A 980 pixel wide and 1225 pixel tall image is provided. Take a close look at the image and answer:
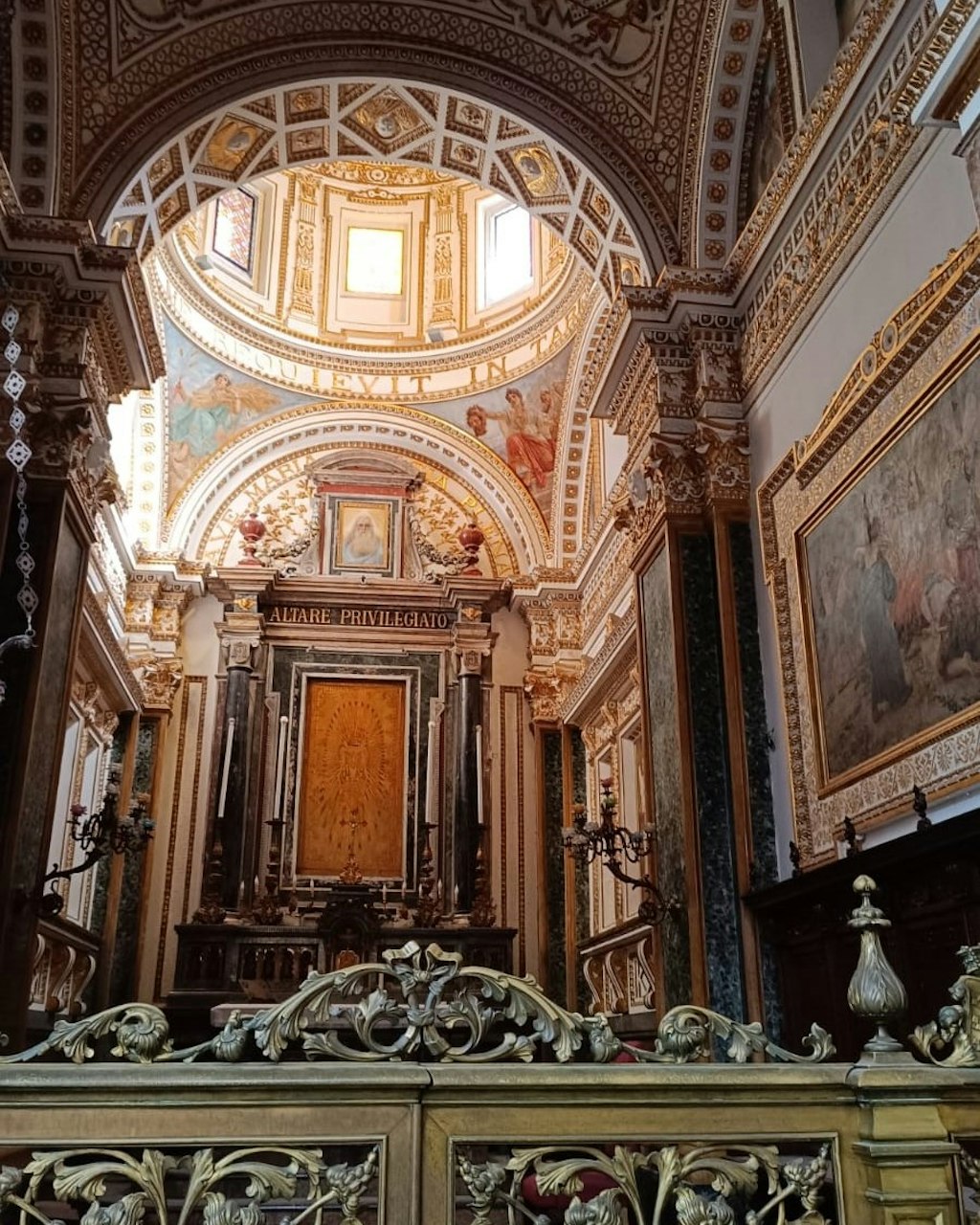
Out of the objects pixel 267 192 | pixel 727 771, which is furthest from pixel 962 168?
pixel 267 192

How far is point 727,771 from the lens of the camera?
24.6 ft

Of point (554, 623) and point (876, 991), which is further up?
point (554, 623)

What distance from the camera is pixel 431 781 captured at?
43.6ft

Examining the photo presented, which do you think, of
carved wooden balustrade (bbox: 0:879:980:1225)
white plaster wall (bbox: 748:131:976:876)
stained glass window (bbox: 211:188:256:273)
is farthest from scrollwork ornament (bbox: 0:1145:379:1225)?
stained glass window (bbox: 211:188:256:273)

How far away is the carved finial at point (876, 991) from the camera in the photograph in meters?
2.43

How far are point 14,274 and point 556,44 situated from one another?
4515 mm

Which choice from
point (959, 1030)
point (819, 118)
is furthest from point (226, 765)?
point (959, 1030)

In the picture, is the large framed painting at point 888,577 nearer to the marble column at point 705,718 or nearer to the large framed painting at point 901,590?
the large framed painting at point 901,590

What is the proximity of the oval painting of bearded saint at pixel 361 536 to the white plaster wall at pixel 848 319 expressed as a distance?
720 cm

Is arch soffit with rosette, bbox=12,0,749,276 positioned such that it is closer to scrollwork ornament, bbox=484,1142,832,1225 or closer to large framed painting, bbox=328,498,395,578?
large framed painting, bbox=328,498,395,578

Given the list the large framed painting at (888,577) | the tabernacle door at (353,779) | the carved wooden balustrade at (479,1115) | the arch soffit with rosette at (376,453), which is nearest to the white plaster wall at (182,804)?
the tabernacle door at (353,779)

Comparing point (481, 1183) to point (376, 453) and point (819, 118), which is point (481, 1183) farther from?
point (376, 453)

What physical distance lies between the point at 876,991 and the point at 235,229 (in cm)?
1398

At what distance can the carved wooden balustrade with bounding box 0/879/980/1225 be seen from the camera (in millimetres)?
2242
